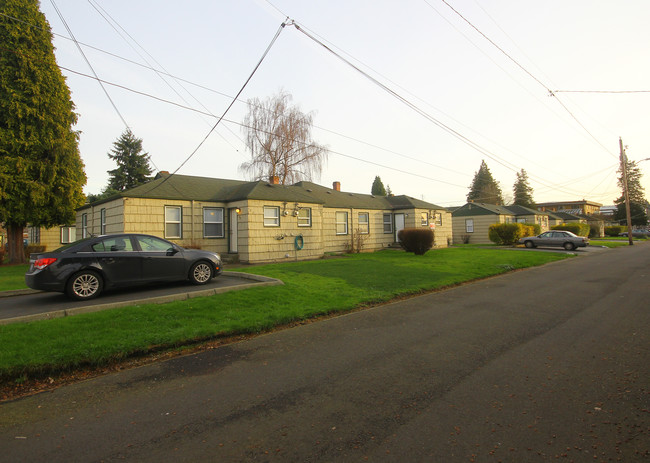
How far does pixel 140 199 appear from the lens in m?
16.1

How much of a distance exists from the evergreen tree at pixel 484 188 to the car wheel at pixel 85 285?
Answer: 79166 millimetres

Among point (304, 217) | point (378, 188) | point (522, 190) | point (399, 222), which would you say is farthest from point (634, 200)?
point (304, 217)

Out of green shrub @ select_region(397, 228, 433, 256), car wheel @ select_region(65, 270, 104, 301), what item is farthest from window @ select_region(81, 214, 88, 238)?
green shrub @ select_region(397, 228, 433, 256)

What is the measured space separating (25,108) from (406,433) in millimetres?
23214

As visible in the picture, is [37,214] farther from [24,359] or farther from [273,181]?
[24,359]

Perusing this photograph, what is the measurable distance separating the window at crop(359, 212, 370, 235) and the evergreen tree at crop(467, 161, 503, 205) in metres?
59.7

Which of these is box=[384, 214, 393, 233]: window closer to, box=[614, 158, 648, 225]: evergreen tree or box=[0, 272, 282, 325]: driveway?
box=[0, 272, 282, 325]: driveway

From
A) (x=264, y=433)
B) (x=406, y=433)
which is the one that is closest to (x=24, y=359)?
(x=264, y=433)

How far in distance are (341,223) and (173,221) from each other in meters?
10.7

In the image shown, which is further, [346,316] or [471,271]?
[471,271]

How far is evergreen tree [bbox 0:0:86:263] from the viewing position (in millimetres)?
17969

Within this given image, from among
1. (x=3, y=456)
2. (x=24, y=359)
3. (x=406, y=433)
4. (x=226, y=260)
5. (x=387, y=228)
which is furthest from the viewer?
(x=387, y=228)

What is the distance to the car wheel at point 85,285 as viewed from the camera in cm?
776

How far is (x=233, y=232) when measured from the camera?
18250 mm
